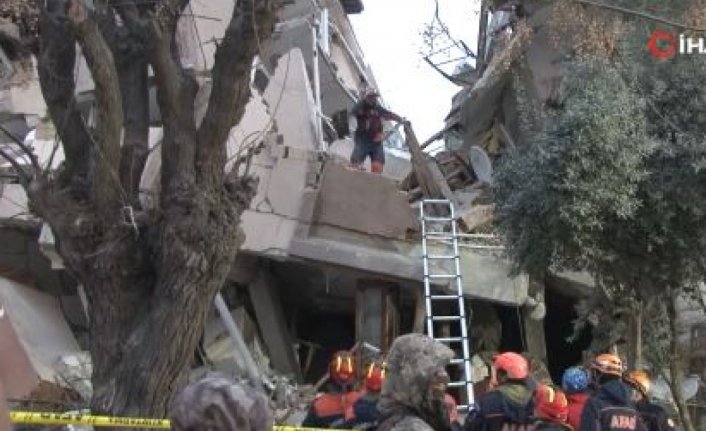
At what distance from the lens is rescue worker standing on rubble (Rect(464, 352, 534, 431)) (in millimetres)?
5914

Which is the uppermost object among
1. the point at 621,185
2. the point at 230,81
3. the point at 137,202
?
the point at 230,81

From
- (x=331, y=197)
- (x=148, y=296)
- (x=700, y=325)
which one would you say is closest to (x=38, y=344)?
(x=331, y=197)

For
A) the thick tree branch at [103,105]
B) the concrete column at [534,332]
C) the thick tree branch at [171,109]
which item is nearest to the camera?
the thick tree branch at [103,105]

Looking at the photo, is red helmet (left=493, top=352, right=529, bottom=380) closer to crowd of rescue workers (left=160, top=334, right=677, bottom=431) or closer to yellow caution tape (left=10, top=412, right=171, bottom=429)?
crowd of rescue workers (left=160, top=334, right=677, bottom=431)

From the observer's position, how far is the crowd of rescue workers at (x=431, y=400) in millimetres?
2898

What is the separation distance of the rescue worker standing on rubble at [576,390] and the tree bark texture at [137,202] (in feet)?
8.00

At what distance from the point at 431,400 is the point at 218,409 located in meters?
1.63

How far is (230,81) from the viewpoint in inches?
268

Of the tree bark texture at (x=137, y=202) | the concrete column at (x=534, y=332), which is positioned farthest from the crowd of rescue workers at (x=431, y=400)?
the concrete column at (x=534, y=332)

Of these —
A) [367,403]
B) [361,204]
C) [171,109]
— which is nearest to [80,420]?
[367,403]

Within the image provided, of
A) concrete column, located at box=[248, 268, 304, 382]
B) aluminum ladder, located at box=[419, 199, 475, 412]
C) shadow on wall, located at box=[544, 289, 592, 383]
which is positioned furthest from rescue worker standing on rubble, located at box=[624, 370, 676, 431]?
shadow on wall, located at box=[544, 289, 592, 383]

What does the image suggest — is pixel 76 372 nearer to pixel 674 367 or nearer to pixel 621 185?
pixel 621 185

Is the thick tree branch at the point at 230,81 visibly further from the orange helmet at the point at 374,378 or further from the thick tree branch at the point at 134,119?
the orange helmet at the point at 374,378

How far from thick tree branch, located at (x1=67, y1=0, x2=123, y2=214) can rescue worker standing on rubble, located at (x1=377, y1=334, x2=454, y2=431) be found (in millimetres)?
3113
